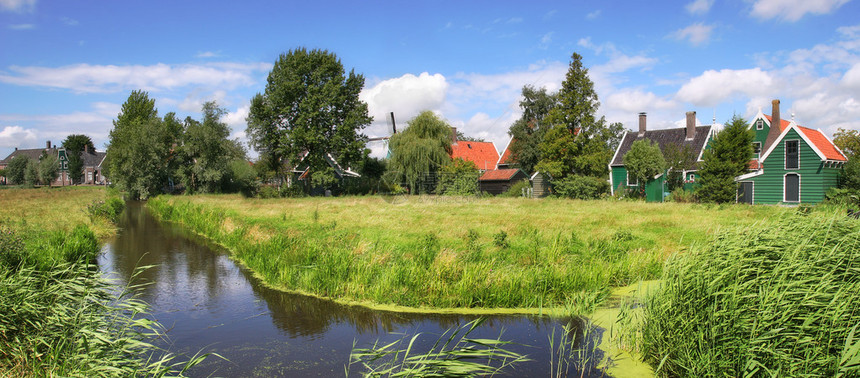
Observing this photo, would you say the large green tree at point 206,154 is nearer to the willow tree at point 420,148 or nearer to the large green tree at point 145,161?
the large green tree at point 145,161

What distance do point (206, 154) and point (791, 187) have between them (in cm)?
4584

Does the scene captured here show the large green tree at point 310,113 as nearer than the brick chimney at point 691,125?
No

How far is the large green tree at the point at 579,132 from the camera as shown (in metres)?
37.0

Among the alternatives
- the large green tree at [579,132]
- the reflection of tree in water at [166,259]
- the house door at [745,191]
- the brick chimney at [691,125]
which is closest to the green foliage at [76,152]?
the reflection of tree in water at [166,259]

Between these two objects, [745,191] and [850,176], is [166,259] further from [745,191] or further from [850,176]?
[850,176]

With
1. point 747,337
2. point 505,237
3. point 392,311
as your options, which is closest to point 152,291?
point 392,311

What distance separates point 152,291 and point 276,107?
109ft

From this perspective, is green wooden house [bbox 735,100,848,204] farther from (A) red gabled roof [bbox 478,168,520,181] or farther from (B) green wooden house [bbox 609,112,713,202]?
(A) red gabled roof [bbox 478,168,520,181]

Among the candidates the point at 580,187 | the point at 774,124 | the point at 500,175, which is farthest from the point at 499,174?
the point at 774,124

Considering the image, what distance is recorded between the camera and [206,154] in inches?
1796

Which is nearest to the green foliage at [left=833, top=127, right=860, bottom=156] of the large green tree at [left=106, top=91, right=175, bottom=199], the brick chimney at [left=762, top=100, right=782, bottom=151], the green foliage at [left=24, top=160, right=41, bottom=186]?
the brick chimney at [left=762, top=100, right=782, bottom=151]

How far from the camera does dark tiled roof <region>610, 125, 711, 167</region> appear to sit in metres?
39.3

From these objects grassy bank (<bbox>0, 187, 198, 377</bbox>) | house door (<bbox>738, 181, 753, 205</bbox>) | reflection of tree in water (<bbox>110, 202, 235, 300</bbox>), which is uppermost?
house door (<bbox>738, 181, 753, 205</bbox>)

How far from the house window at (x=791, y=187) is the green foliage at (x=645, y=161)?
7547mm
